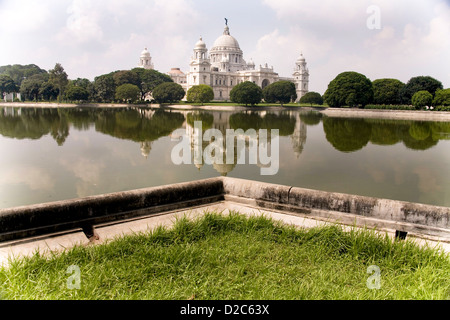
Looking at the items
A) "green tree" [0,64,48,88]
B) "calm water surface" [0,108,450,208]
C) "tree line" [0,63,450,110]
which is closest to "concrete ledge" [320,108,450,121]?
"tree line" [0,63,450,110]

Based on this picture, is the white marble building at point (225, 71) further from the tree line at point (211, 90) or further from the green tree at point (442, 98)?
the green tree at point (442, 98)

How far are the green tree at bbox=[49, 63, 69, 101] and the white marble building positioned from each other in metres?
34.4

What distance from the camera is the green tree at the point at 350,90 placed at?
47.2m

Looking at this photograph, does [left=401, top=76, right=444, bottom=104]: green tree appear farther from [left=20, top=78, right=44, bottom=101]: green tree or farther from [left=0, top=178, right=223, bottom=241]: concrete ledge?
[left=20, top=78, right=44, bottom=101]: green tree

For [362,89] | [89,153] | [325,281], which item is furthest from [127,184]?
[362,89]

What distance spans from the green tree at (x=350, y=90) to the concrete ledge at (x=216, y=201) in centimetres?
4520

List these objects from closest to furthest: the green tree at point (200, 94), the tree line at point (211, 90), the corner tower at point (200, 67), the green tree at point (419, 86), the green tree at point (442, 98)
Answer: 1. the green tree at point (442, 98)
2. the green tree at point (419, 86)
3. the tree line at point (211, 90)
4. the green tree at point (200, 94)
5. the corner tower at point (200, 67)

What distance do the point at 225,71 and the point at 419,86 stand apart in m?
61.2

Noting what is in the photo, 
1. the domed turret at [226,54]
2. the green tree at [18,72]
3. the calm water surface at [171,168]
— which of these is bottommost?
the calm water surface at [171,168]

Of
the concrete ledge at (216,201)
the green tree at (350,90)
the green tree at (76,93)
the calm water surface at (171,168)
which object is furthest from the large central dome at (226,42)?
the concrete ledge at (216,201)

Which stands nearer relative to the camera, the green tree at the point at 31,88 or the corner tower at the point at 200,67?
the green tree at the point at 31,88

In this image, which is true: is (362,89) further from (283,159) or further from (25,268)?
(25,268)

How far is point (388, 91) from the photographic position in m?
50.0

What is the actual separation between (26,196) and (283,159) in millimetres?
7551
